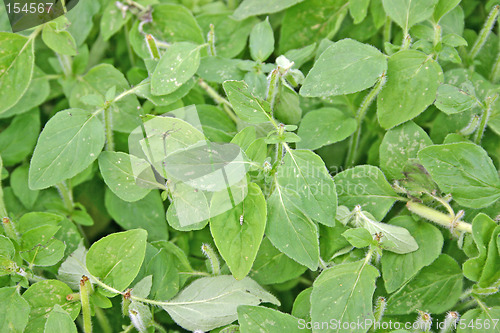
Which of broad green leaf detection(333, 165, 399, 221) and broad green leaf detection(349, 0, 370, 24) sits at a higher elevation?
broad green leaf detection(349, 0, 370, 24)

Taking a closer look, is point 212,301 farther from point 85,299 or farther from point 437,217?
point 437,217

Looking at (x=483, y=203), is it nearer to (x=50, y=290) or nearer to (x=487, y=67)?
(x=487, y=67)

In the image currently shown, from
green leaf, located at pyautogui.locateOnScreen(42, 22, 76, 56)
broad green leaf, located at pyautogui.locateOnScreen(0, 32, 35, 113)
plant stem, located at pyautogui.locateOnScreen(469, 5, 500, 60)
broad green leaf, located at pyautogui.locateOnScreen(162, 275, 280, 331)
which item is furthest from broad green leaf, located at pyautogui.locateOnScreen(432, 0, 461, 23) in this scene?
broad green leaf, located at pyautogui.locateOnScreen(0, 32, 35, 113)

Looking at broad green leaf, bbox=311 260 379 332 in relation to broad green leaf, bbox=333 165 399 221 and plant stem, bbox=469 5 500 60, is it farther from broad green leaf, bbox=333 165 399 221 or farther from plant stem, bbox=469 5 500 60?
plant stem, bbox=469 5 500 60

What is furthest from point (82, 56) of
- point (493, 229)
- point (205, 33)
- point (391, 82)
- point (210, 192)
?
point (493, 229)

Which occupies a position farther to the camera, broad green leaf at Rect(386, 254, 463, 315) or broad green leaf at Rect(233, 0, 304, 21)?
broad green leaf at Rect(233, 0, 304, 21)

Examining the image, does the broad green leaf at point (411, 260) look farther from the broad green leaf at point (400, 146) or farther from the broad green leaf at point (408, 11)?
the broad green leaf at point (408, 11)

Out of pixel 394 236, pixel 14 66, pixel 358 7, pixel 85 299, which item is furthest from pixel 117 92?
pixel 394 236
